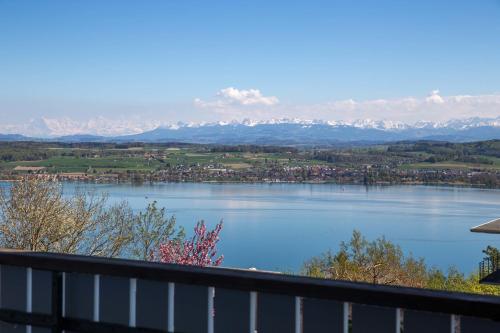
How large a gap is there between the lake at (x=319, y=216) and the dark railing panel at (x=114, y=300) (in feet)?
55.6

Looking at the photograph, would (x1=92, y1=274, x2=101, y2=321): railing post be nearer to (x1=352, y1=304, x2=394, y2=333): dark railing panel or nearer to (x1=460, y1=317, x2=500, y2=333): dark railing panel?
(x1=352, y1=304, x2=394, y2=333): dark railing panel

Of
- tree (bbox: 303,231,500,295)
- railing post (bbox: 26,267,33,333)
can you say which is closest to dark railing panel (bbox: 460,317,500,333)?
railing post (bbox: 26,267,33,333)

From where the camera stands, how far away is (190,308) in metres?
2.05

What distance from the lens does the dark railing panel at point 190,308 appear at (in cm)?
204

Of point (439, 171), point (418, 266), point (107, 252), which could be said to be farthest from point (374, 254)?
point (439, 171)

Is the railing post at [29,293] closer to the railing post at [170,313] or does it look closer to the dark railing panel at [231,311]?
the railing post at [170,313]

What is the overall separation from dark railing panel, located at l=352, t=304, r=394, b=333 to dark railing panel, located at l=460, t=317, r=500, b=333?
7.0 inches

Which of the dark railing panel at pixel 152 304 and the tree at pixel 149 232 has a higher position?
the dark railing panel at pixel 152 304

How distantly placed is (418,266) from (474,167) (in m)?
47.7

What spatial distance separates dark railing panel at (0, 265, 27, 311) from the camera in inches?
91.0

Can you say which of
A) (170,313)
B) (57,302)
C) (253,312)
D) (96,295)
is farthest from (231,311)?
(57,302)

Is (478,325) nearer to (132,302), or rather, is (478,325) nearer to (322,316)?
(322,316)

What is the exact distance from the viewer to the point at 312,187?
58969mm

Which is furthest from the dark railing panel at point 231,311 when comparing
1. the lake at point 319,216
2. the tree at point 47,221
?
the lake at point 319,216
